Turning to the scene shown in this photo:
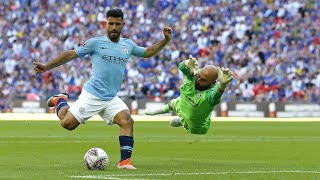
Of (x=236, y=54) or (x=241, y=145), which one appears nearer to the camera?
(x=241, y=145)

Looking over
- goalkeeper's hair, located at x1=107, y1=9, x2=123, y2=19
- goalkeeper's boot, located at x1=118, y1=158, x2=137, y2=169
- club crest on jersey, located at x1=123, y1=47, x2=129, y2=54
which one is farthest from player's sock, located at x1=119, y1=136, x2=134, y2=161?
goalkeeper's hair, located at x1=107, y1=9, x2=123, y2=19

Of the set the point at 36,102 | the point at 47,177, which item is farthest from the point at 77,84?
the point at 47,177

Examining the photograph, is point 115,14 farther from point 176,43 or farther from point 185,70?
point 176,43

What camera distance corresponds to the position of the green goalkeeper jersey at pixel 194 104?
15.0 meters

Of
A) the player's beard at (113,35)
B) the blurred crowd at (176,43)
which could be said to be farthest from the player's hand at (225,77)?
the blurred crowd at (176,43)

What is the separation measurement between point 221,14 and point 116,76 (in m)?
34.1

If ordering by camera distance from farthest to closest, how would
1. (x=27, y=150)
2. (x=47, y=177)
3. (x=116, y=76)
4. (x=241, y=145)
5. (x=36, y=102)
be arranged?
(x=36, y=102) → (x=241, y=145) → (x=27, y=150) → (x=116, y=76) → (x=47, y=177)

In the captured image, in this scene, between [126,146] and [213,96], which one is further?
[213,96]

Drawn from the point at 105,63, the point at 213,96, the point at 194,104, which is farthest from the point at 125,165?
the point at 194,104

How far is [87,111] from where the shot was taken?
14.6 m

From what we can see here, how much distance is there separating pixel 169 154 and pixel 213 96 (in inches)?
158

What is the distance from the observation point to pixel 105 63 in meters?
14.4

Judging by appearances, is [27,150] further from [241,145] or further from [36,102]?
[36,102]

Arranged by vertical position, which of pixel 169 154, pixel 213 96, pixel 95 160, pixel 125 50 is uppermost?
pixel 125 50
